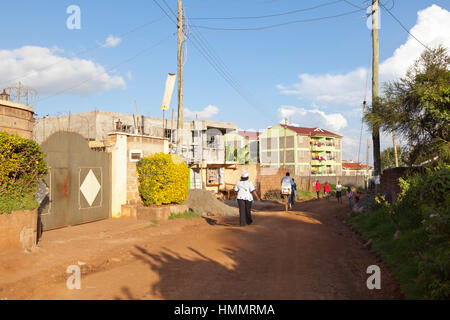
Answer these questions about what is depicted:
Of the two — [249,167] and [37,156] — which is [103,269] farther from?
[249,167]

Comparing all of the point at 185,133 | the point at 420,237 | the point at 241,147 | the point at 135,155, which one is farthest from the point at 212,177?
the point at 420,237

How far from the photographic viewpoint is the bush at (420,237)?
4.96m

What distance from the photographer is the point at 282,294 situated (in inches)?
192

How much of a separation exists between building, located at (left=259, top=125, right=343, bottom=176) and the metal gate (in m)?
48.3

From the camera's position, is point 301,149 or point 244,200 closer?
point 244,200

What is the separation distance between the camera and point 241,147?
4378 centimetres

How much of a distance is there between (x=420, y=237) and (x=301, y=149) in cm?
5544

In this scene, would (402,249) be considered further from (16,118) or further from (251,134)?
(251,134)

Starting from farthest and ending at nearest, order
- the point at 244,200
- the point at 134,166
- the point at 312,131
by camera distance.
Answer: the point at 312,131
the point at 134,166
the point at 244,200

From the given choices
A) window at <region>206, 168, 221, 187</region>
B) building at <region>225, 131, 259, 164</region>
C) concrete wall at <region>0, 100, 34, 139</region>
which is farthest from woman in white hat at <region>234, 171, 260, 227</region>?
building at <region>225, 131, 259, 164</region>

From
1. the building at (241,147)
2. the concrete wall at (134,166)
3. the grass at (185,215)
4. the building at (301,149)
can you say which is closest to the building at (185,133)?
the building at (241,147)

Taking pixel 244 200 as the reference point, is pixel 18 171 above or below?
above

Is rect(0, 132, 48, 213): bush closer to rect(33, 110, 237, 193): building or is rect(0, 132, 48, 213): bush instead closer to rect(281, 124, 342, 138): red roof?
rect(33, 110, 237, 193): building
